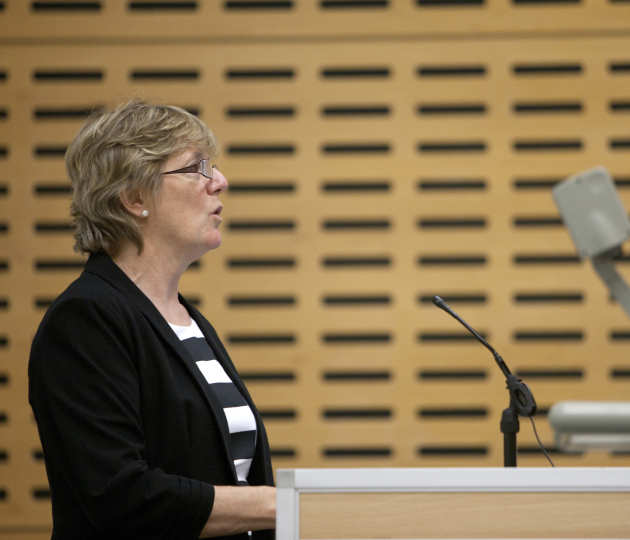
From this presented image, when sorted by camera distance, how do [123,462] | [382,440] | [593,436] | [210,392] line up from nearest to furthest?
[593,436]
[123,462]
[210,392]
[382,440]

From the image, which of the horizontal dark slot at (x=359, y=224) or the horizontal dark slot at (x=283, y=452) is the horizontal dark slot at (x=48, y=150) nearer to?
the horizontal dark slot at (x=359, y=224)

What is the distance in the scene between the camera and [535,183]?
9.84ft

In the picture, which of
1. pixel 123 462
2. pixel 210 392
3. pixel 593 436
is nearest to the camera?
pixel 593 436

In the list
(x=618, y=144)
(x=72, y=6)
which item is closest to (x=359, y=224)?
(x=618, y=144)

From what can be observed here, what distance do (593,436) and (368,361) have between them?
197 centimetres

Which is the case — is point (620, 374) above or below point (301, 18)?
below

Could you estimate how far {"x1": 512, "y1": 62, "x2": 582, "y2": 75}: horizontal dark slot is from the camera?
302cm

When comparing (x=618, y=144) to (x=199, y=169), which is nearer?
(x=199, y=169)

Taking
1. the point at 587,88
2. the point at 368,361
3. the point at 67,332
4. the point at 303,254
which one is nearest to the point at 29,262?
the point at 303,254

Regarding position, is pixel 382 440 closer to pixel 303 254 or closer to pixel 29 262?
pixel 303 254

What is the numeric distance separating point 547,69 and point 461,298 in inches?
37.6

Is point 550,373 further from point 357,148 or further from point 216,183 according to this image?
point 216,183

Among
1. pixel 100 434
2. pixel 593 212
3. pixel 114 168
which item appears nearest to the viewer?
pixel 100 434

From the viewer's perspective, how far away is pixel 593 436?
0.99 m
